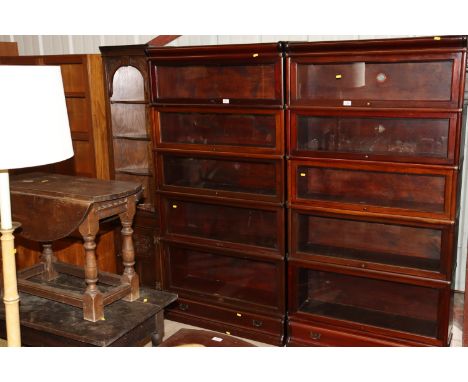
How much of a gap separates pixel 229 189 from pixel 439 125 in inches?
55.0

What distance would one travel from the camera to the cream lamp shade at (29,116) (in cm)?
96

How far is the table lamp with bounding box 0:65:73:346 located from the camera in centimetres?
96

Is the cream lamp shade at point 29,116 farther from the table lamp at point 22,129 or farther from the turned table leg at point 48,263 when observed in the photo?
the turned table leg at point 48,263

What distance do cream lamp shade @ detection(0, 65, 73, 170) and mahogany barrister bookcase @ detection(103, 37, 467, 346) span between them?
2128 millimetres

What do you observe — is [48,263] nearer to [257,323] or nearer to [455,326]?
[257,323]

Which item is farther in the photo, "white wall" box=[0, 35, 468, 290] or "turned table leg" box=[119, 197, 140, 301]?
"white wall" box=[0, 35, 468, 290]

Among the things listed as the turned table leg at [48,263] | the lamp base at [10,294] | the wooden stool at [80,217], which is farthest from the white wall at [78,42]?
the lamp base at [10,294]

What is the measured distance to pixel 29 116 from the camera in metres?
1.00

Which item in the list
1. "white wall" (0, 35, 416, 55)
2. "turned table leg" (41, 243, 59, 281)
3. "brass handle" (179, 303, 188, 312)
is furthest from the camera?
"white wall" (0, 35, 416, 55)

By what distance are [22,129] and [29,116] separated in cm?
3

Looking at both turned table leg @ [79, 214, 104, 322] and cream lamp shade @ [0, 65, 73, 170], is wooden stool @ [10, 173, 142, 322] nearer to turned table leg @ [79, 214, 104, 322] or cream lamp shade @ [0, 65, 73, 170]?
turned table leg @ [79, 214, 104, 322]

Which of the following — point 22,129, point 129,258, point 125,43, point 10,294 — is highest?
point 125,43

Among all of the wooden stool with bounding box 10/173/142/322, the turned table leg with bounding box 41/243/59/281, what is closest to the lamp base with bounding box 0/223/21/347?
the wooden stool with bounding box 10/173/142/322

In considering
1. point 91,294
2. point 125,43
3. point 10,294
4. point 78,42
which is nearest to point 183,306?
point 91,294
